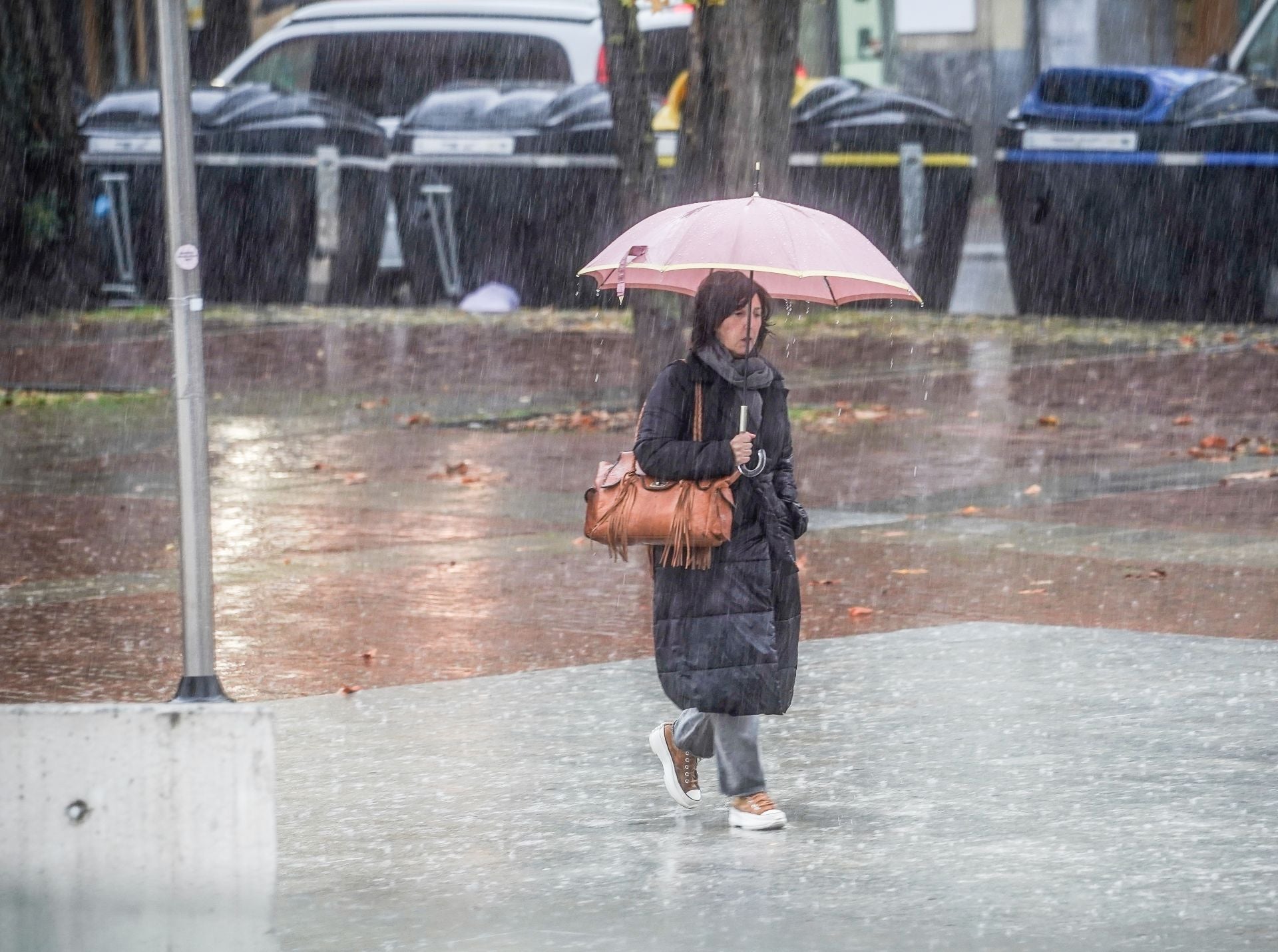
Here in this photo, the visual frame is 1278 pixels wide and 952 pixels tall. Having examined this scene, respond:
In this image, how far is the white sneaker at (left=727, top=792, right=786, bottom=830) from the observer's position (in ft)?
18.4

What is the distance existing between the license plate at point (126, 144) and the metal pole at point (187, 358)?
16259 mm

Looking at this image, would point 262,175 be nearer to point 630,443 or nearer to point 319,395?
point 319,395

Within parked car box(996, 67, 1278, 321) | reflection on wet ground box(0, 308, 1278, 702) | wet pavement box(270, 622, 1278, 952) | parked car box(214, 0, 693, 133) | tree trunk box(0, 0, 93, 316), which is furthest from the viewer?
parked car box(214, 0, 693, 133)

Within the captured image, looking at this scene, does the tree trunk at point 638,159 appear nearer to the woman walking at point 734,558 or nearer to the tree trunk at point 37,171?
the woman walking at point 734,558

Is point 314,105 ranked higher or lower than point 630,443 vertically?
higher

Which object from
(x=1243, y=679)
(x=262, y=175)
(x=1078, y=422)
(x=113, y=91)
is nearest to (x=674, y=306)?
(x=1078, y=422)

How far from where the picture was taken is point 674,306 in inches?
500

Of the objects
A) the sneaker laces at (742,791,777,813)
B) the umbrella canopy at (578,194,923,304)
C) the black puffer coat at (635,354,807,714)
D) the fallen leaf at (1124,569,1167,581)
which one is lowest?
the fallen leaf at (1124,569,1167,581)

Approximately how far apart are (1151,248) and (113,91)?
978 cm

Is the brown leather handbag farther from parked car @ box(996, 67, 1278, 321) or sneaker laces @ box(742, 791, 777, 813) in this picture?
parked car @ box(996, 67, 1278, 321)

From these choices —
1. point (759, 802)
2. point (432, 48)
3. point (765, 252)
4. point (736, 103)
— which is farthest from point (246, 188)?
point (759, 802)

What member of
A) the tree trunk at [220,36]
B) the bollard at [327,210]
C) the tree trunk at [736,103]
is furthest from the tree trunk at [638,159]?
the tree trunk at [220,36]

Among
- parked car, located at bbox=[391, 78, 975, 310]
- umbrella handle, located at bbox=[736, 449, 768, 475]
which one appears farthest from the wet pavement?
parked car, located at bbox=[391, 78, 975, 310]

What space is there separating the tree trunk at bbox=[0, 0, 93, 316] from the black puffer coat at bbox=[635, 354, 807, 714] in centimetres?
1682
